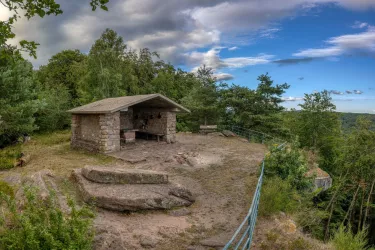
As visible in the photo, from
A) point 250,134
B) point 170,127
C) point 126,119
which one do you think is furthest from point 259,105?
point 126,119

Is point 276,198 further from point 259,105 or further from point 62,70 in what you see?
point 62,70

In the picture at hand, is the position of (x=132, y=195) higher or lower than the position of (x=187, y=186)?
higher

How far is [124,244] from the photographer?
189 inches

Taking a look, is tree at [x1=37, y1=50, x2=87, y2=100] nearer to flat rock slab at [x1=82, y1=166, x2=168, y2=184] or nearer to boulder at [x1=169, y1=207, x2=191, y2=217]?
flat rock slab at [x1=82, y1=166, x2=168, y2=184]

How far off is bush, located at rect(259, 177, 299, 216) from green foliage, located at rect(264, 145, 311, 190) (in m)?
0.49

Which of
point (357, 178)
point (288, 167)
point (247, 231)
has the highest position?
point (288, 167)

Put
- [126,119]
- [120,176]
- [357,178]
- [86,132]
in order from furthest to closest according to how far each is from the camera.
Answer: [126,119]
[357,178]
[86,132]
[120,176]

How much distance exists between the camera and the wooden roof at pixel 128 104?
12.9 meters

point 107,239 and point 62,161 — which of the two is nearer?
point 107,239

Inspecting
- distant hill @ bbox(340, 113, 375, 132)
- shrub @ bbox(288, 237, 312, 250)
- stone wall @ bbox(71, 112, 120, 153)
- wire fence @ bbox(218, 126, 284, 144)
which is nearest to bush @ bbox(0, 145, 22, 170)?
stone wall @ bbox(71, 112, 120, 153)

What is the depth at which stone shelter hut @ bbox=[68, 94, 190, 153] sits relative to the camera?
511 inches

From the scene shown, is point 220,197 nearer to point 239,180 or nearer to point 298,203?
point 239,180

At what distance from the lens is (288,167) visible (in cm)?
879

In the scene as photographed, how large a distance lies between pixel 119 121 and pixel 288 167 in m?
8.06
